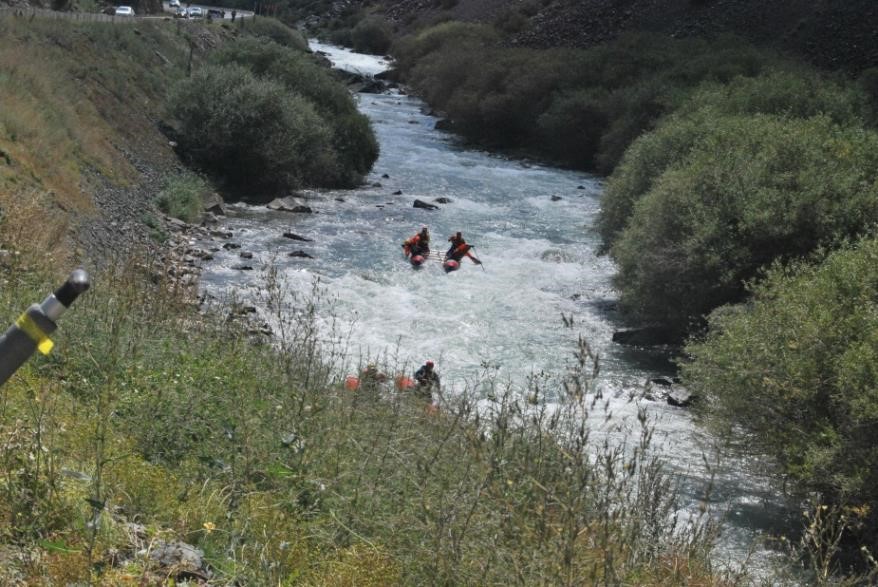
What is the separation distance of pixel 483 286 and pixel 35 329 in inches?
722

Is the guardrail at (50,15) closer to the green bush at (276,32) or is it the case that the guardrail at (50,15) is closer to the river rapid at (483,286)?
the river rapid at (483,286)

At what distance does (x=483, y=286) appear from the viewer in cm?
2095

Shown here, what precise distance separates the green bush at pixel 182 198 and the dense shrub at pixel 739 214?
1124cm

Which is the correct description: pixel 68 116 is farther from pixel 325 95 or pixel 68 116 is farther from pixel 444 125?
pixel 444 125

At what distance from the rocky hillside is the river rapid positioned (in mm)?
15607

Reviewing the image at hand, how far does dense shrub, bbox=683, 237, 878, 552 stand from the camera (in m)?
10.4

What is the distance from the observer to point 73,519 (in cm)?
403

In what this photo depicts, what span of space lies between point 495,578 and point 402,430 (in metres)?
2.13

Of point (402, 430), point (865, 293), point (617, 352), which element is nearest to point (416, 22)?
point (617, 352)

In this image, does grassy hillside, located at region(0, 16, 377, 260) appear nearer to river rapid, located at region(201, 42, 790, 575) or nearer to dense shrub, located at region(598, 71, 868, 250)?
river rapid, located at region(201, 42, 790, 575)

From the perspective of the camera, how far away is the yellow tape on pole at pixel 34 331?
272 cm

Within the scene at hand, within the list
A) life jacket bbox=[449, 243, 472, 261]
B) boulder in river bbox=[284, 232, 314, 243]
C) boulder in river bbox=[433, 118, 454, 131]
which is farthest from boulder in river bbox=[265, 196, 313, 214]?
boulder in river bbox=[433, 118, 454, 131]

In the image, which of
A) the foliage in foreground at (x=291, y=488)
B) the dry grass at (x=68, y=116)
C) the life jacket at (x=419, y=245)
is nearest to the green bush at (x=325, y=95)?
the dry grass at (x=68, y=116)

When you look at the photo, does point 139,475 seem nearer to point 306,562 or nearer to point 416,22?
point 306,562
